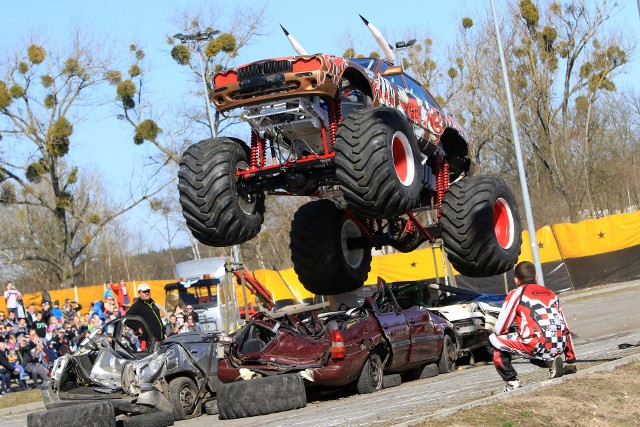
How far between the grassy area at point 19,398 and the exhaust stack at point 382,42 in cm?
910

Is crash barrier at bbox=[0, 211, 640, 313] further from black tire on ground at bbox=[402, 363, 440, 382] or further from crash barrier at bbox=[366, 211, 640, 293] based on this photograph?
black tire on ground at bbox=[402, 363, 440, 382]

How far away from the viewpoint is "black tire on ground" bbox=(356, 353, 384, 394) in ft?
42.6

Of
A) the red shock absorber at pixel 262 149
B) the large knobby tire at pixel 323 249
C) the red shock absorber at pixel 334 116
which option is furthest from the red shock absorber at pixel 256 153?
the large knobby tire at pixel 323 249

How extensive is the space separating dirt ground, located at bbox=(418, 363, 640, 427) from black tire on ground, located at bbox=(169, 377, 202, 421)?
514 cm

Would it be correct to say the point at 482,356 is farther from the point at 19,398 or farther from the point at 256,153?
the point at 19,398

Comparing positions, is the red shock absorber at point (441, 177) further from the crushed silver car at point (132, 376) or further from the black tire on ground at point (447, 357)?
the crushed silver car at point (132, 376)

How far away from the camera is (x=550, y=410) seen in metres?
8.73

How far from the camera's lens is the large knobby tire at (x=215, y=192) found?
39.0 ft

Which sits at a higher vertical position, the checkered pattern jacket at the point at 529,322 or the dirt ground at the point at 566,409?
the checkered pattern jacket at the point at 529,322

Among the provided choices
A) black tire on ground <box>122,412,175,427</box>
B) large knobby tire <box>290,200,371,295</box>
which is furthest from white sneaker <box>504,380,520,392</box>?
large knobby tire <box>290,200,371,295</box>

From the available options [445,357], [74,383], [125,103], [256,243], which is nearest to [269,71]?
[74,383]

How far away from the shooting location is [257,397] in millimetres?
11836

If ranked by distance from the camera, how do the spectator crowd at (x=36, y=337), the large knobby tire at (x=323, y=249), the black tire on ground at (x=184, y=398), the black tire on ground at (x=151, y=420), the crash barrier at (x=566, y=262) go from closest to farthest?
the black tire on ground at (x=151, y=420), the black tire on ground at (x=184, y=398), the large knobby tire at (x=323, y=249), the spectator crowd at (x=36, y=337), the crash barrier at (x=566, y=262)

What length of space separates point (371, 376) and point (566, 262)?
66.4 feet
